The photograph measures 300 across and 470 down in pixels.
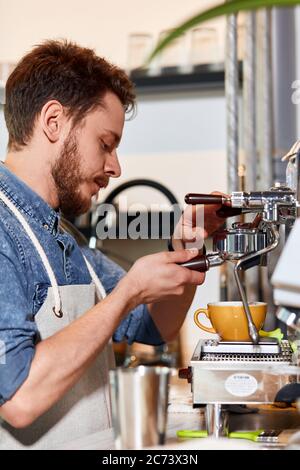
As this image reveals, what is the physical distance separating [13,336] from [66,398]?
14cm

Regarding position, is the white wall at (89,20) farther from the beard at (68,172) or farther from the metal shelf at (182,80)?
the beard at (68,172)

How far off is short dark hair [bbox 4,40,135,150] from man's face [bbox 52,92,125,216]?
0.02 metres

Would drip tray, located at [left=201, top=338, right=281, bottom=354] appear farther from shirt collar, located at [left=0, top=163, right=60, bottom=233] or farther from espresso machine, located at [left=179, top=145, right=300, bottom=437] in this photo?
shirt collar, located at [left=0, top=163, right=60, bottom=233]

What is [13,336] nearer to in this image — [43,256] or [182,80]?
[43,256]

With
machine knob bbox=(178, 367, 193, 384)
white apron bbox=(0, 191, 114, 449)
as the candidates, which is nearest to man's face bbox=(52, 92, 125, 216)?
Answer: white apron bbox=(0, 191, 114, 449)

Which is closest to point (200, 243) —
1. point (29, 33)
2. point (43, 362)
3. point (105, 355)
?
point (105, 355)

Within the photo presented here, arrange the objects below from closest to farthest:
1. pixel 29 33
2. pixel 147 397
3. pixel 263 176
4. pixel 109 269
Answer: pixel 147 397
pixel 109 269
pixel 263 176
pixel 29 33

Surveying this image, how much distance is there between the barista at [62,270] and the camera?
994 mm

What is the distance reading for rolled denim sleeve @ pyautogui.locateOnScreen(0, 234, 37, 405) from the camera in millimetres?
966

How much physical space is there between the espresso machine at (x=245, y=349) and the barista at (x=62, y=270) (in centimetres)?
8

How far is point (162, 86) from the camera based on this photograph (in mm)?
2283

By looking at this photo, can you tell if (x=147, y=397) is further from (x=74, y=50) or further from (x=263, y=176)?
(x=263, y=176)

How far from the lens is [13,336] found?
98 cm

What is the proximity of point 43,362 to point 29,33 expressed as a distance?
1701 mm
